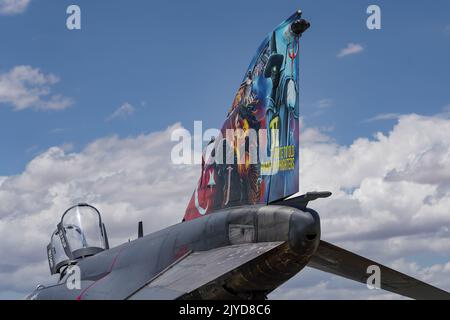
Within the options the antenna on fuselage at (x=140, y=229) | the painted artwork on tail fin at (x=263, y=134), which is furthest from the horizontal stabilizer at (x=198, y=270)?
Result: the antenna on fuselage at (x=140, y=229)

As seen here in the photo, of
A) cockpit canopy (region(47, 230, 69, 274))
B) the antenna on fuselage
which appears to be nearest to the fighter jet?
the antenna on fuselage

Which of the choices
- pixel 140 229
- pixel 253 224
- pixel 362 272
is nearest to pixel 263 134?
pixel 253 224

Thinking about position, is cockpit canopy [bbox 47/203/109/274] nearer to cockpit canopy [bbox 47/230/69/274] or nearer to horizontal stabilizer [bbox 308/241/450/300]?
cockpit canopy [bbox 47/230/69/274]

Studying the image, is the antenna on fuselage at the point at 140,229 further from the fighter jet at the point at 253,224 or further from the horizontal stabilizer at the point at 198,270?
the horizontal stabilizer at the point at 198,270

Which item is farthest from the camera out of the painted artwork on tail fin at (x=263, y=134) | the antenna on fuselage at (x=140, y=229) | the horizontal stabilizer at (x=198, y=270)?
the antenna on fuselage at (x=140, y=229)

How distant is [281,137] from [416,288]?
4.08m

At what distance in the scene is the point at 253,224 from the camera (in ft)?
31.5

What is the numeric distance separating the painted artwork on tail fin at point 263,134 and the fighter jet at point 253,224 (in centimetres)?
2

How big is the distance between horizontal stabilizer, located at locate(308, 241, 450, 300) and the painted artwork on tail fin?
1.61 m

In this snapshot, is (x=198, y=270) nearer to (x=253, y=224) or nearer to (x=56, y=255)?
(x=253, y=224)

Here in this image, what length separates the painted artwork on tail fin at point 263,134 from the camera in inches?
371

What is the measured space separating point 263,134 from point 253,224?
154 cm
